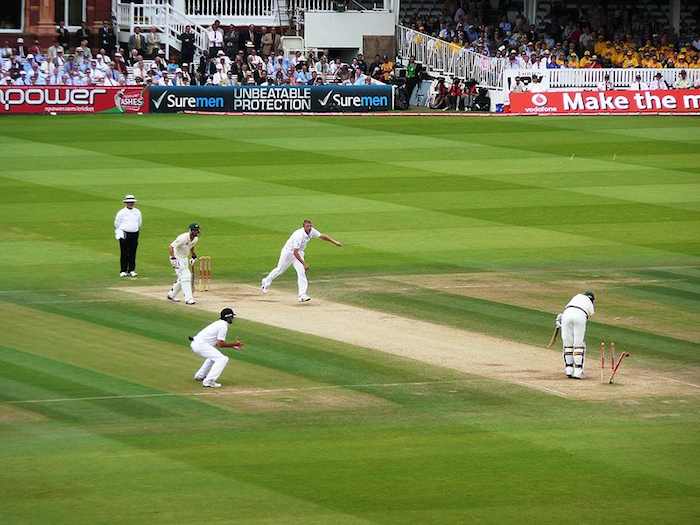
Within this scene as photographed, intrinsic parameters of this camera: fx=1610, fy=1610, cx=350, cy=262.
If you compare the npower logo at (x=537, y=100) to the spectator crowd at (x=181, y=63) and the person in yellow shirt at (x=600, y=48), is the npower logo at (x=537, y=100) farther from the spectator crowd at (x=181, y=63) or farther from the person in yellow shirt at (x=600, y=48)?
the person in yellow shirt at (x=600, y=48)

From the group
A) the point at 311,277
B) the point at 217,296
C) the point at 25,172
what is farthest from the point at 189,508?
the point at 25,172

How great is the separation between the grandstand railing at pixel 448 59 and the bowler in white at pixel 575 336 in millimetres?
38580

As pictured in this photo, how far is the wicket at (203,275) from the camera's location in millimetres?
29688

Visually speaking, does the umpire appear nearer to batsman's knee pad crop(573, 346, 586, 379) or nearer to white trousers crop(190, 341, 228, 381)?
white trousers crop(190, 341, 228, 381)

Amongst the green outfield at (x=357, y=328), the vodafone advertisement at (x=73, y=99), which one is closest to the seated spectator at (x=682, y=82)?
the green outfield at (x=357, y=328)

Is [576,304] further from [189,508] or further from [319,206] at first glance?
[319,206]


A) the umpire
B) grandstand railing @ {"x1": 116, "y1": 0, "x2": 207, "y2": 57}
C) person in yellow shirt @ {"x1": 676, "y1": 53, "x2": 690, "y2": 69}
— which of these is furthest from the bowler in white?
person in yellow shirt @ {"x1": 676, "y1": 53, "x2": 690, "y2": 69}

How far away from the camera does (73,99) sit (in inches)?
2199

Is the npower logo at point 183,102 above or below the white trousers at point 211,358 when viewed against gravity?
above

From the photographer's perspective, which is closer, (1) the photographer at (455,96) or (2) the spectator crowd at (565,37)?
(1) the photographer at (455,96)

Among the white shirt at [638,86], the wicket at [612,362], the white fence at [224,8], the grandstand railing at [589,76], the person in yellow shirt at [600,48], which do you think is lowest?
the wicket at [612,362]

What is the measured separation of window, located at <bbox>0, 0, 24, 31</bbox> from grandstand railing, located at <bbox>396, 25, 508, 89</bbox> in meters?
15.5

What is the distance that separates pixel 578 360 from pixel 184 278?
7862 millimetres

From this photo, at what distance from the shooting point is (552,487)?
17.8 m
